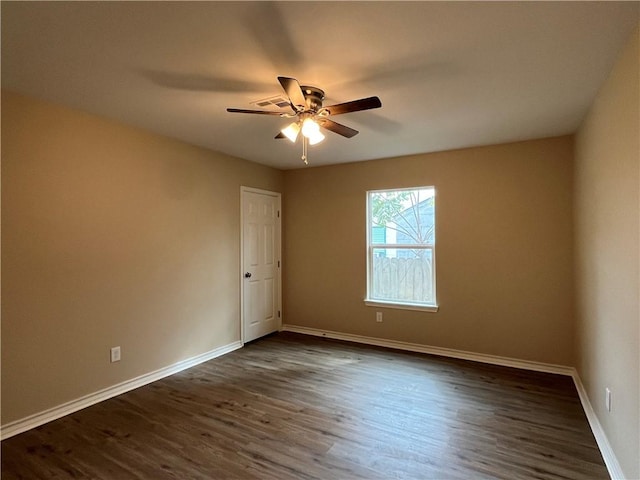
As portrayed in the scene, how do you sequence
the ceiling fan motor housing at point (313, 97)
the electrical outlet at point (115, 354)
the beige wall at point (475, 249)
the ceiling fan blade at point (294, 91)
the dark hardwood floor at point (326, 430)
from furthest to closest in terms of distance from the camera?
the beige wall at point (475, 249), the electrical outlet at point (115, 354), the ceiling fan motor housing at point (313, 97), the dark hardwood floor at point (326, 430), the ceiling fan blade at point (294, 91)

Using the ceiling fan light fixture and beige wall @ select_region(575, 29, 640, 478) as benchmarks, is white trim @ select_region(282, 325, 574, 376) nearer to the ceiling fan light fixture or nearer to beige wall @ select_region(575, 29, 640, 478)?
beige wall @ select_region(575, 29, 640, 478)

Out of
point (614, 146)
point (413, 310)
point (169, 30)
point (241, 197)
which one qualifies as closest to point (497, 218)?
point (413, 310)

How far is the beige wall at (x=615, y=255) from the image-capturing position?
5.78ft

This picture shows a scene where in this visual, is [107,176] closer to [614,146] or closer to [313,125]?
[313,125]

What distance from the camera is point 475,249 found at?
4.00 metres

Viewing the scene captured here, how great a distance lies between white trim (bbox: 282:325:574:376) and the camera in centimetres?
363

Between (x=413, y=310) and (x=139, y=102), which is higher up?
(x=139, y=102)

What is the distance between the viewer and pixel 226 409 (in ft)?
9.33

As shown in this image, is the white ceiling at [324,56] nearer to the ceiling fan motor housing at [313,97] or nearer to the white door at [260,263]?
the ceiling fan motor housing at [313,97]

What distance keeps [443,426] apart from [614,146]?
2181 mm

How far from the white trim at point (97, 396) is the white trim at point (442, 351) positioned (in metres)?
1.39

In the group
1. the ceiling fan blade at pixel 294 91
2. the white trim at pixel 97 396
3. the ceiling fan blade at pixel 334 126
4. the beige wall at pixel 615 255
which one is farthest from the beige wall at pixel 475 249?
the ceiling fan blade at pixel 294 91

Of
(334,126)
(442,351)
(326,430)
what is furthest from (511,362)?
(334,126)

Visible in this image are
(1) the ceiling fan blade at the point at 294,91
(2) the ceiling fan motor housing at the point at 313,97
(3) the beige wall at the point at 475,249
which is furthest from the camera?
(3) the beige wall at the point at 475,249
